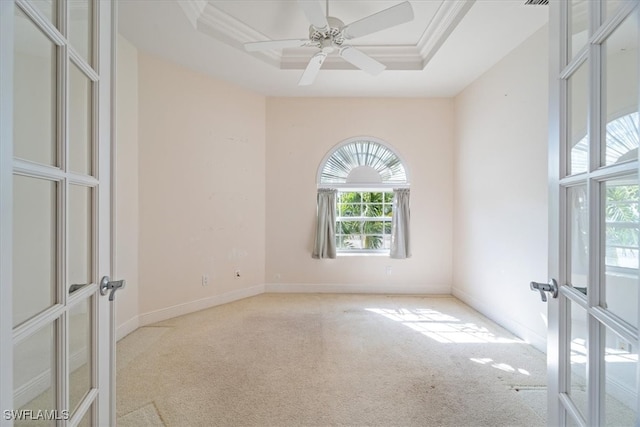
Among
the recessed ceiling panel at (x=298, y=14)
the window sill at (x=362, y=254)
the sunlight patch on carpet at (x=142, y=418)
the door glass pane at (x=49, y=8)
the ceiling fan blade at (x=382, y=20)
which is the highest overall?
the recessed ceiling panel at (x=298, y=14)

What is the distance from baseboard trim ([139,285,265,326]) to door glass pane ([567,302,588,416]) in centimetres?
333

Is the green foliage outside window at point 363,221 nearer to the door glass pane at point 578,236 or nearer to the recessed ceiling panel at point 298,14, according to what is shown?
the recessed ceiling panel at point 298,14

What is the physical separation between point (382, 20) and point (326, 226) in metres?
2.58

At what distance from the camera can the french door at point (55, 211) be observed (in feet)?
1.96

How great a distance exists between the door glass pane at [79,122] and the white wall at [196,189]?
2195 millimetres

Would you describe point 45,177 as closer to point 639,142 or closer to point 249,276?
point 639,142

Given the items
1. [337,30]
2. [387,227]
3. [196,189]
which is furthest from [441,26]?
[196,189]

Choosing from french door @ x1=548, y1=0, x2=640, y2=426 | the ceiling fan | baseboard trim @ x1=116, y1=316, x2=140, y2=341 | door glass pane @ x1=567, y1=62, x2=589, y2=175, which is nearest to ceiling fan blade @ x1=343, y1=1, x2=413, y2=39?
the ceiling fan

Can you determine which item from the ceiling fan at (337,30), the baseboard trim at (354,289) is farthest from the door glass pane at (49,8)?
the baseboard trim at (354,289)

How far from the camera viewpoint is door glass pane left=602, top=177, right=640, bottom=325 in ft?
2.31

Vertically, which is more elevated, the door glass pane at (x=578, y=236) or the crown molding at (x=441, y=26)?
the crown molding at (x=441, y=26)

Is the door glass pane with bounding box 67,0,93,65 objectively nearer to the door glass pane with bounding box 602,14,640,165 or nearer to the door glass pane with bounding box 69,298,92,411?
the door glass pane with bounding box 69,298,92,411

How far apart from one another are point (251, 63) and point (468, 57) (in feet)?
7.68

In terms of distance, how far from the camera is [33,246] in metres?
0.74
